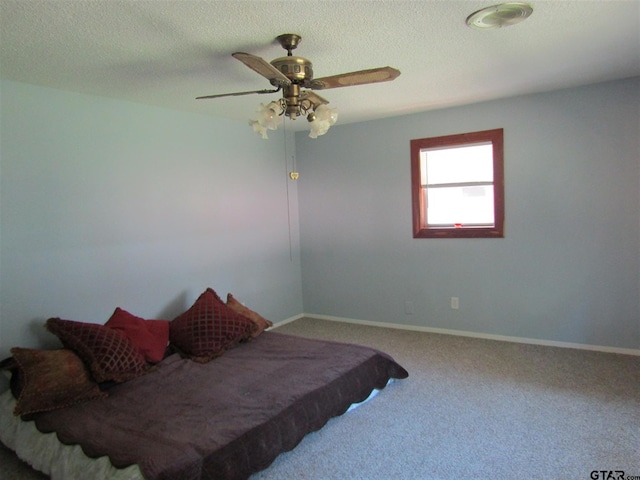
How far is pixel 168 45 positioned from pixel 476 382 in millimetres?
3014

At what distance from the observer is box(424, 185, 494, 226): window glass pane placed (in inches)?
168

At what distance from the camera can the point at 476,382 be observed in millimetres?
3275

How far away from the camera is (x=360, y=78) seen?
233 cm

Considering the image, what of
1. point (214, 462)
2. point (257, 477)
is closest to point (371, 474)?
point (257, 477)

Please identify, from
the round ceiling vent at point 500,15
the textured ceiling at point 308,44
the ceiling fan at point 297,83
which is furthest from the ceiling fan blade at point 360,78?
the round ceiling vent at point 500,15

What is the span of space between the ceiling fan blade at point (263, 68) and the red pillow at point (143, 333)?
6.66ft

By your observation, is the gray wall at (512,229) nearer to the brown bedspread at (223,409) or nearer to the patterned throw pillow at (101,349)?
the brown bedspread at (223,409)

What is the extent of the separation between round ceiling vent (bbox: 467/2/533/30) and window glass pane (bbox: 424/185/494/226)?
2137 millimetres

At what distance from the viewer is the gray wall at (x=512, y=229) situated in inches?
144

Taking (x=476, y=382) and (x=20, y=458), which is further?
(x=476, y=382)

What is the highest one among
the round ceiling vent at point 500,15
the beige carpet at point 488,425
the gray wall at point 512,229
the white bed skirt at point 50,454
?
the round ceiling vent at point 500,15

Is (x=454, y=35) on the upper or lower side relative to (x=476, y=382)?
upper

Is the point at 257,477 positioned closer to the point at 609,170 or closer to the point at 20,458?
the point at 20,458

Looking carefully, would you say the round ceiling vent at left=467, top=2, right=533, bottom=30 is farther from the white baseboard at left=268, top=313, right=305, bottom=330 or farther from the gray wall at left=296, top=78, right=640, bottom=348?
the white baseboard at left=268, top=313, right=305, bottom=330
